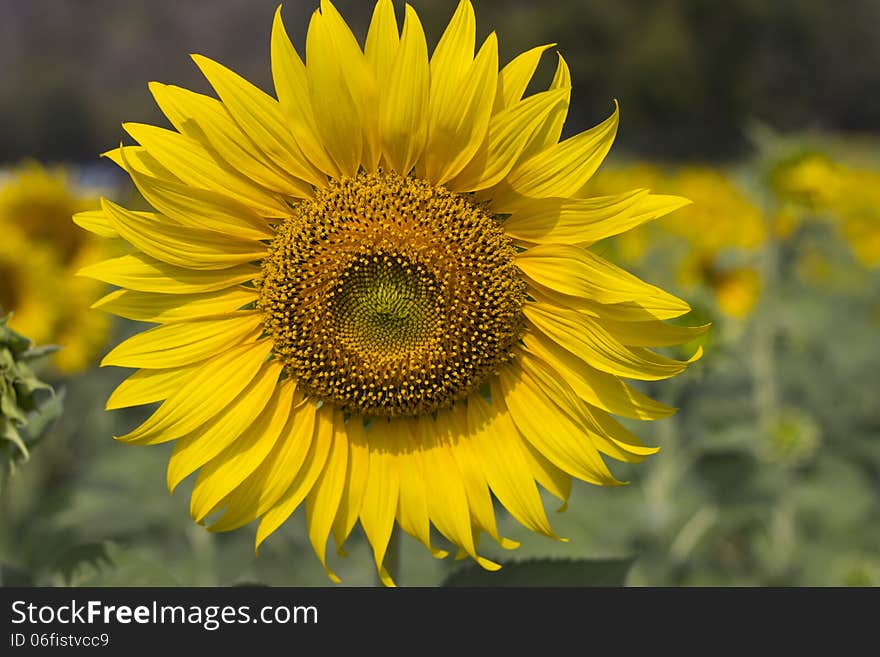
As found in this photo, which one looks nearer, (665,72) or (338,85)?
(338,85)

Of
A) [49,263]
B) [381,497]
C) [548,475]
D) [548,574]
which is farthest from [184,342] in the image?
[49,263]

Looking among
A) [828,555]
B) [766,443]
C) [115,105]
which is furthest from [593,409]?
[115,105]

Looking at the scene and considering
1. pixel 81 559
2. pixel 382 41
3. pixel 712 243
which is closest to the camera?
pixel 382 41

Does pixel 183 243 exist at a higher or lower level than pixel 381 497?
higher

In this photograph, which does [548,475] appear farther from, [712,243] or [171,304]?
[712,243]

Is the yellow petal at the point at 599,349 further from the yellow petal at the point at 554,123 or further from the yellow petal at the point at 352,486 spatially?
the yellow petal at the point at 352,486

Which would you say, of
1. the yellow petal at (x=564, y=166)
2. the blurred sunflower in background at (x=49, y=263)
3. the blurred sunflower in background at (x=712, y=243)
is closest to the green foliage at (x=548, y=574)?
the yellow petal at (x=564, y=166)

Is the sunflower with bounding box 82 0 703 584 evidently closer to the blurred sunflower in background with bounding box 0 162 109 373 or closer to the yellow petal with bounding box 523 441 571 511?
the yellow petal with bounding box 523 441 571 511
